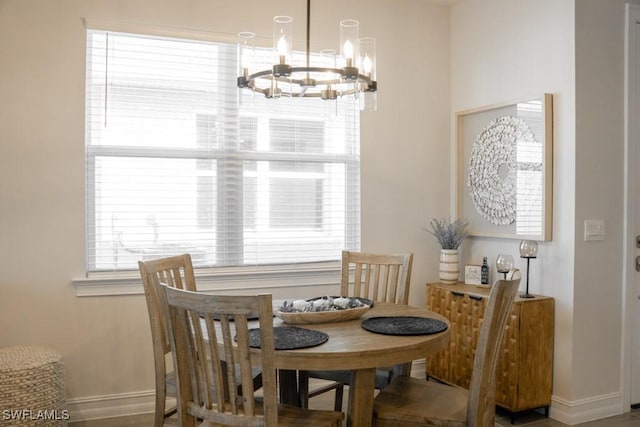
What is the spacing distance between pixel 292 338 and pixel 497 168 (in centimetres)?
229

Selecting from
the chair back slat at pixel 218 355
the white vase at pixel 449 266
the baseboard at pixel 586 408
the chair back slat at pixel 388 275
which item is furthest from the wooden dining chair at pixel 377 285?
the baseboard at pixel 586 408

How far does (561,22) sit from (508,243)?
1458 mm

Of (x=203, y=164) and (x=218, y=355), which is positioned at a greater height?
(x=203, y=164)

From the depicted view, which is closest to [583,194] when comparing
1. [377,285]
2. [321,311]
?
[377,285]

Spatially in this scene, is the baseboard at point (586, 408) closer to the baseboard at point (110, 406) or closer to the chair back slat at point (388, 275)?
the chair back slat at point (388, 275)

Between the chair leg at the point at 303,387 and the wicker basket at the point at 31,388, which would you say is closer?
the wicker basket at the point at 31,388

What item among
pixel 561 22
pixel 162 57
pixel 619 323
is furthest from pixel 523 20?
pixel 162 57

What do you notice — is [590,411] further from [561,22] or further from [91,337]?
[91,337]

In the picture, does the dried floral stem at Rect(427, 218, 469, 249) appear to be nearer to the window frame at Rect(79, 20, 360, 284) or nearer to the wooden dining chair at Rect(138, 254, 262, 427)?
the window frame at Rect(79, 20, 360, 284)

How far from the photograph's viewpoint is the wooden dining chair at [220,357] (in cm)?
186

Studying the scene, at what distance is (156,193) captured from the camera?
3.63 metres

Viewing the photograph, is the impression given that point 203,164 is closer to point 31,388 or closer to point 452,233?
point 31,388

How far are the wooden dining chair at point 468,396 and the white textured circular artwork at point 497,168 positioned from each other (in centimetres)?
169

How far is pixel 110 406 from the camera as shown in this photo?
350 centimetres
